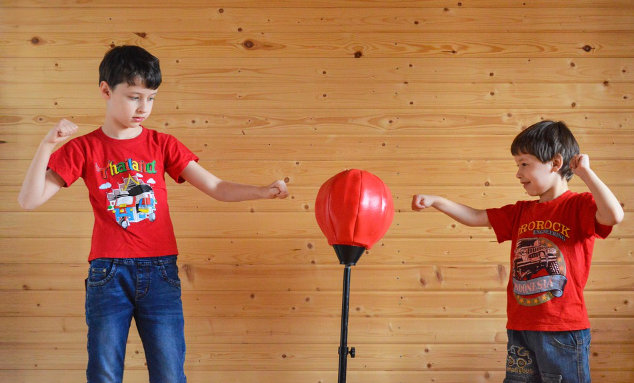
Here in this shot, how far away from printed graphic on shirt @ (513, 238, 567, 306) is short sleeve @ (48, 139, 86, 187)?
1.26 meters

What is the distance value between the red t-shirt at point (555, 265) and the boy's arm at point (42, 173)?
50.4 inches

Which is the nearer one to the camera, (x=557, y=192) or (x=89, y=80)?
(x=557, y=192)

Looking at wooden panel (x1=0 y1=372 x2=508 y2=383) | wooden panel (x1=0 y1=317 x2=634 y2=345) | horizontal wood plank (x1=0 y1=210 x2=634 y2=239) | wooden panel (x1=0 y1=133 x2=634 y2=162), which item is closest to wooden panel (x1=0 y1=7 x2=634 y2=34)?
wooden panel (x1=0 y1=133 x2=634 y2=162)

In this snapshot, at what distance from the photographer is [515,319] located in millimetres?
1688

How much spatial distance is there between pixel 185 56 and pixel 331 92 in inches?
22.3

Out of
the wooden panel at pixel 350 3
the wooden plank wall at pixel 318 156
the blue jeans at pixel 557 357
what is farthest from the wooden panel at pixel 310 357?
the wooden panel at pixel 350 3

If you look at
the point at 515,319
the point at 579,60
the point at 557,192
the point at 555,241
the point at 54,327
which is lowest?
the point at 54,327

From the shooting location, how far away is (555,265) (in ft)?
5.41

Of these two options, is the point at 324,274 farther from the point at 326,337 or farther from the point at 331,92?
the point at 331,92

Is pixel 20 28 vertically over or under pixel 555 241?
over

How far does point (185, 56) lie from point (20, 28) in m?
0.63

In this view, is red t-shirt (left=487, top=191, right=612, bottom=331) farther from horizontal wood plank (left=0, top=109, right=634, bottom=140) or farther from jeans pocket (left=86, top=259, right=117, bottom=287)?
jeans pocket (left=86, top=259, right=117, bottom=287)

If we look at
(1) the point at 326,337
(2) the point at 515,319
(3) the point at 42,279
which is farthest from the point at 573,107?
(3) the point at 42,279

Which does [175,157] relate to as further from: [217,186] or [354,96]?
[354,96]
